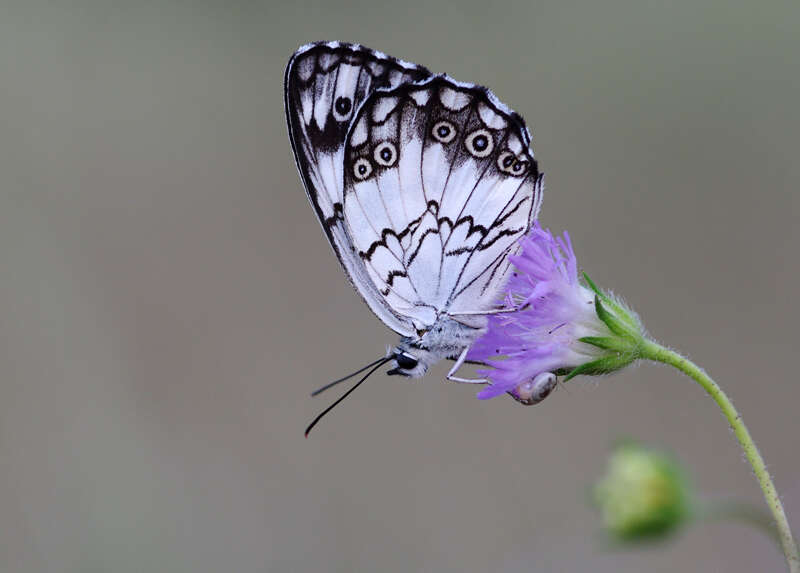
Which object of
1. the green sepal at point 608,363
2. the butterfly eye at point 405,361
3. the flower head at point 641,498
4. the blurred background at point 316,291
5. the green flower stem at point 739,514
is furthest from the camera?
the blurred background at point 316,291

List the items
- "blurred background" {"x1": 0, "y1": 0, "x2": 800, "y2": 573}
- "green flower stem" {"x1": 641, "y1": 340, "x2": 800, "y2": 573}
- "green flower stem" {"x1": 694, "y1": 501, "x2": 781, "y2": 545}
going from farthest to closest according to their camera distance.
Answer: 1. "blurred background" {"x1": 0, "y1": 0, "x2": 800, "y2": 573}
2. "green flower stem" {"x1": 694, "y1": 501, "x2": 781, "y2": 545}
3. "green flower stem" {"x1": 641, "y1": 340, "x2": 800, "y2": 573}

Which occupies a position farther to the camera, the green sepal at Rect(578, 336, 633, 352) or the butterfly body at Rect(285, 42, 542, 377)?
the butterfly body at Rect(285, 42, 542, 377)

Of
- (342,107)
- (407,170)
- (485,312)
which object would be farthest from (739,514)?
(342,107)

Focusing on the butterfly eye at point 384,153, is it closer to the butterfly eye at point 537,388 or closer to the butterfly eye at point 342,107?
the butterfly eye at point 342,107

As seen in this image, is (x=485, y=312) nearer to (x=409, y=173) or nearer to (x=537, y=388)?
(x=537, y=388)

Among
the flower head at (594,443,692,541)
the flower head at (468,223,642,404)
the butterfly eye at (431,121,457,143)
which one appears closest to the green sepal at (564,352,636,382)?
the flower head at (468,223,642,404)

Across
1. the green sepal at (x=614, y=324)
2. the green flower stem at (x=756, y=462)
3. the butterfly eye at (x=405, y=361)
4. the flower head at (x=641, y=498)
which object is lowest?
the flower head at (x=641, y=498)

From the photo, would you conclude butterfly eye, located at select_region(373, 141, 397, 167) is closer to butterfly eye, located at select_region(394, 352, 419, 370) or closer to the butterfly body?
the butterfly body

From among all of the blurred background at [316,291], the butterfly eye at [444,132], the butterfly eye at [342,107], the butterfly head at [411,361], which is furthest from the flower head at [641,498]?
the blurred background at [316,291]
